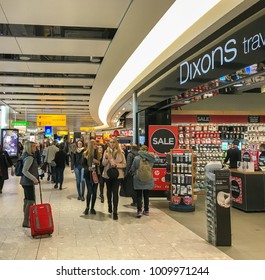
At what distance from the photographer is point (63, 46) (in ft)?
23.8

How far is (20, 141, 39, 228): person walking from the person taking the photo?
5.53 meters

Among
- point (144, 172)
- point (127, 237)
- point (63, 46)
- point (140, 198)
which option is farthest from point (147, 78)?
point (127, 237)

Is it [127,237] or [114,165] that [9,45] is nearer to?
[114,165]

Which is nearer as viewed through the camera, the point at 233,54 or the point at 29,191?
the point at 233,54

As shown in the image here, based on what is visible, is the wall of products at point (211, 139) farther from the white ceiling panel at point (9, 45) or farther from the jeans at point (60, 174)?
the white ceiling panel at point (9, 45)

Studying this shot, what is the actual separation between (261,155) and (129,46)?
13.6ft

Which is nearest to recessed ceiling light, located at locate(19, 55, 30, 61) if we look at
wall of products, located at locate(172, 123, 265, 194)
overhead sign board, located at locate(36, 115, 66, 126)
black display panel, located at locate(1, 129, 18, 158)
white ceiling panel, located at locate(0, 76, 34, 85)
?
white ceiling panel, located at locate(0, 76, 34, 85)

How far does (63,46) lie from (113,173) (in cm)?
291

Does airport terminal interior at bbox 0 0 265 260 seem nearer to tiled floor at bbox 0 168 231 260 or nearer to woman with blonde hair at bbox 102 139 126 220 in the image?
tiled floor at bbox 0 168 231 260

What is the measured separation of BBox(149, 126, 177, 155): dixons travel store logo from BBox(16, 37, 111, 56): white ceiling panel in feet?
7.41

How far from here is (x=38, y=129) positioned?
1720 inches

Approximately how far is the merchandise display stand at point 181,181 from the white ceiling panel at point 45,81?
4.64 m

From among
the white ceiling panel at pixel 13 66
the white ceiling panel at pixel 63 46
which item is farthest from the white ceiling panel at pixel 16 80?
the white ceiling panel at pixel 63 46

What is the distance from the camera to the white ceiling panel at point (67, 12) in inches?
202
